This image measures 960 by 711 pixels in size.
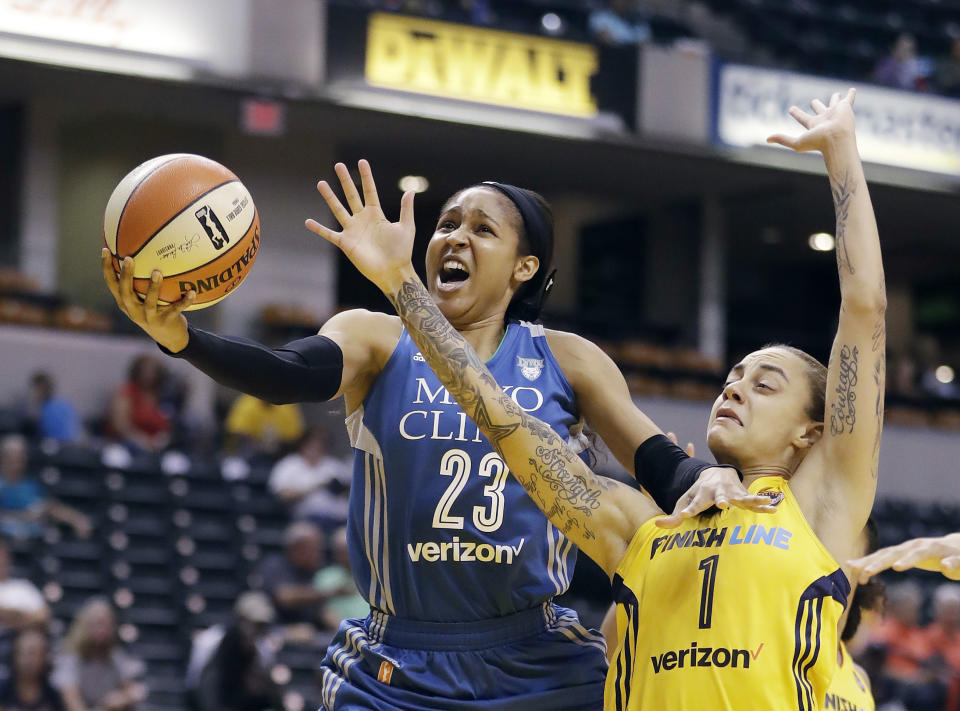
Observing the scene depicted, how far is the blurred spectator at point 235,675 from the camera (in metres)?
7.86

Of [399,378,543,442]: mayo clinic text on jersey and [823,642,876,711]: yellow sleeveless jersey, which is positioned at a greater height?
[399,378,543,442]: mayo clinic text on jersey

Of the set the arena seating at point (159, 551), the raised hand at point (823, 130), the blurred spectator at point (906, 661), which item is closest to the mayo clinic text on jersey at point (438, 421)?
the raised hand at point (823, 130)

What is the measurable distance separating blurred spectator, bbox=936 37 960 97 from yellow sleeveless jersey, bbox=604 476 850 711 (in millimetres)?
15697

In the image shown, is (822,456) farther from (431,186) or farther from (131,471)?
(431,186)

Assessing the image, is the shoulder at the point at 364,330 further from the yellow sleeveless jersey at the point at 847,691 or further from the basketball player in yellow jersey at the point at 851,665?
the yellow sleeveless jersey at the point at 847,691

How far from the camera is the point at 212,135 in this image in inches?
616

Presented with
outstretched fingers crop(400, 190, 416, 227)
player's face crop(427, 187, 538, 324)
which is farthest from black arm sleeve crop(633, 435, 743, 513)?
outstretched fingers crop(400, 190, 416, 227)

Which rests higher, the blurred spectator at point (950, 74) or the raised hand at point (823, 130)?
the blurred spectator at point (950, 74)

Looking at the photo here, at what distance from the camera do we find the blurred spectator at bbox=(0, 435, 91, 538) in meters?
9.49

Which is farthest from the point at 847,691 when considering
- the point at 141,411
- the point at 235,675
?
the point at 141,411

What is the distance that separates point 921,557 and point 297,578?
6.70 m

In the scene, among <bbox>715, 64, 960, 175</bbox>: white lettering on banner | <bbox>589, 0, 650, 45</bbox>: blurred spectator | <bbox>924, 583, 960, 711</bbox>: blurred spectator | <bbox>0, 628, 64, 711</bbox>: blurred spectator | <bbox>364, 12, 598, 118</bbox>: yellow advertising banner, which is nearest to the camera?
<bbox>0, 628, 64, 711</bbox>: blurred spectator

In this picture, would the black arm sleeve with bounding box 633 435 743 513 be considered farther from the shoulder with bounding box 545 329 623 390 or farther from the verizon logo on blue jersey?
the verizon logo on blue jersey

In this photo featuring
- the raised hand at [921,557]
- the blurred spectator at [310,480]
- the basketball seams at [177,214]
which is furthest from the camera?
the blurred spectator at [310,480]
